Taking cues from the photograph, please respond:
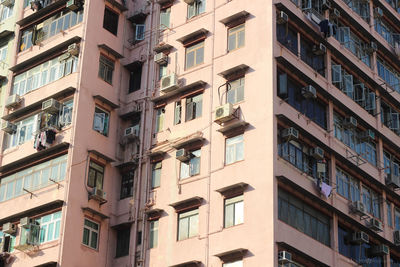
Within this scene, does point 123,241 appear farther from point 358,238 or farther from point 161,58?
point 358,238

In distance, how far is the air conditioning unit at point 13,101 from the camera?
32625mm

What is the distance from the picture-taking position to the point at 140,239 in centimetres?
2920

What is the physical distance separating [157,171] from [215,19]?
5889 millimetres

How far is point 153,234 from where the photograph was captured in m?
29.0

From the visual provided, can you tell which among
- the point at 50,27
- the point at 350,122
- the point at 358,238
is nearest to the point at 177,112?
the point at 350,122

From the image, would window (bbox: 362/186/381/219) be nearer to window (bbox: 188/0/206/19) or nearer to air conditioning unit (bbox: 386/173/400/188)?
air conditioning unit (bbox: 386/173/400/188)

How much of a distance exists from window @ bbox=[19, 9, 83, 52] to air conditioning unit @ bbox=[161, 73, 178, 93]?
172 inches

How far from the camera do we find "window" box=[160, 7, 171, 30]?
1282 inches

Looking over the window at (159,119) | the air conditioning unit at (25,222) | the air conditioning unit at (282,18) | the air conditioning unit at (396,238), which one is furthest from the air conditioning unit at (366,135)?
the air conditioning unit at (25,222)

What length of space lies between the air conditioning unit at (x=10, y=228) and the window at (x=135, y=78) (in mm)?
6732

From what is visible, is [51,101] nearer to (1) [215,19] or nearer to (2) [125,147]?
(2) [125,147]

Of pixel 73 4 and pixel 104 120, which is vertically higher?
pixel 73 4

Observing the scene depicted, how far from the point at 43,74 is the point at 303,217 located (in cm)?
1183

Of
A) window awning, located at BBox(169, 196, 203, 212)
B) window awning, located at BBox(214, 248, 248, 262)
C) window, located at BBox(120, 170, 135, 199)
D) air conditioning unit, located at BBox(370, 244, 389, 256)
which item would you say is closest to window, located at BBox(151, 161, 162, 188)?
window, located at BBox(120, 170, 135, 199)
